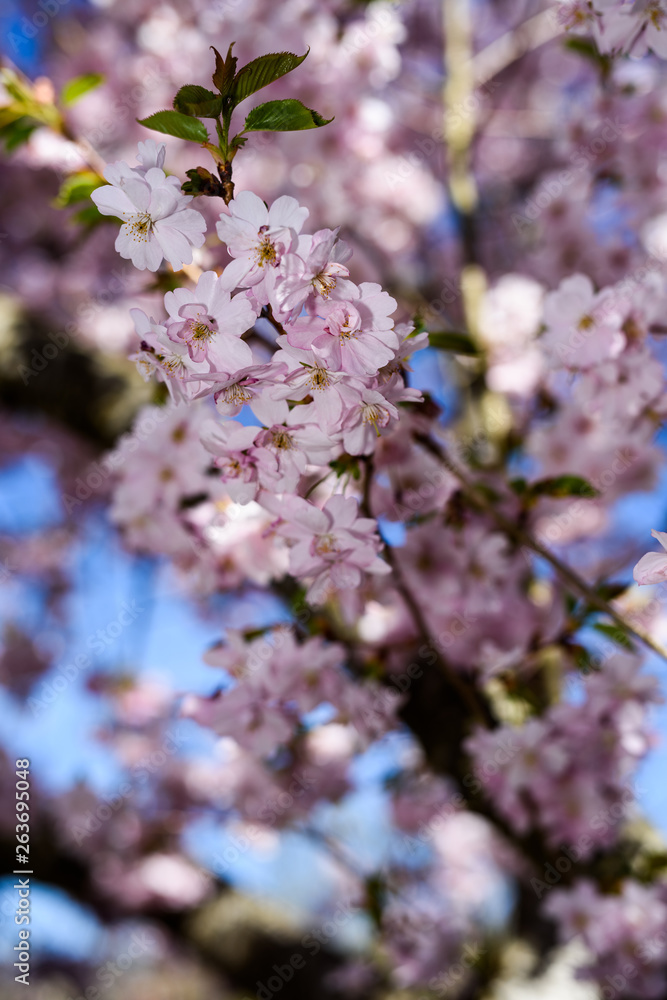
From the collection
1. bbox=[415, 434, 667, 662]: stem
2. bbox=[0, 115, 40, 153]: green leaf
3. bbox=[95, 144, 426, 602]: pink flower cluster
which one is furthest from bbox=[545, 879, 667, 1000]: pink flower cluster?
bbox=[0, 115, 40, 153]: green leaf

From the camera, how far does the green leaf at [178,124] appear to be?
739 mm

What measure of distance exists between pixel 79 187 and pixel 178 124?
1.28 ft

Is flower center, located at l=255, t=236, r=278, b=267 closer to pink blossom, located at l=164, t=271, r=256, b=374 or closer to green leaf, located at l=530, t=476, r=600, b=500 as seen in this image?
pink blossom, located at l=164, t=271, r=256, b=374

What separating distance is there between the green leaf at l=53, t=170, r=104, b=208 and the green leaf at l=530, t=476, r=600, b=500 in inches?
34.7

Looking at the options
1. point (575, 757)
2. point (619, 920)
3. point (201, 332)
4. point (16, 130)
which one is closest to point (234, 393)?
point (201, 332)

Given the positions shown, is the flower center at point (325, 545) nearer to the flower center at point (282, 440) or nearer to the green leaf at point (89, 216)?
the flower center at point (282, 440)

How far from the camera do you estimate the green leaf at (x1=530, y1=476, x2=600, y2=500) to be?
117 cm

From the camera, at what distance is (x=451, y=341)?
111cm

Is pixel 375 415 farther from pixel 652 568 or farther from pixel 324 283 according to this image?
pixel 652 568

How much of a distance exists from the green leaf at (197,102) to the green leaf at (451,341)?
46 centimetres

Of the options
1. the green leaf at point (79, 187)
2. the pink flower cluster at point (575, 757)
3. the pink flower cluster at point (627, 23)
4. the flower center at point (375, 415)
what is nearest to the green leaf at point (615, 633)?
the pink flower cluster at point (575, 757)

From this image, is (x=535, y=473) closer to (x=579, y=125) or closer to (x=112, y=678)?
(x=579, y=125)

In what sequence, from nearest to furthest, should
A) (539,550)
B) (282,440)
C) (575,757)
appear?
(282,440) < (539,550) < (575,757)

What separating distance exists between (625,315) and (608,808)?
3.81 ft
